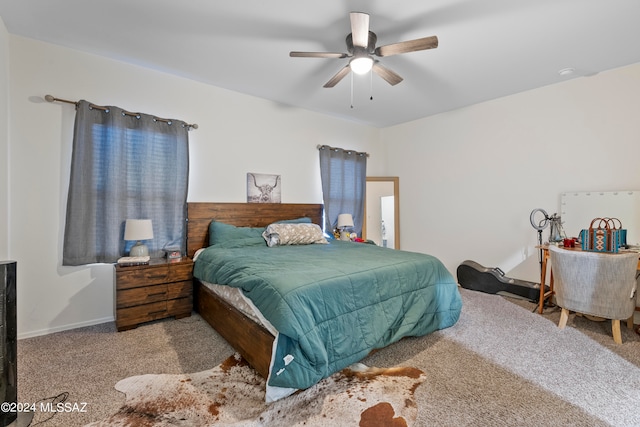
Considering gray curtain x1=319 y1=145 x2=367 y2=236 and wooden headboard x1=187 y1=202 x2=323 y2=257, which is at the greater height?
gray curtain x1=319 y1=145 x2=367 y2=236

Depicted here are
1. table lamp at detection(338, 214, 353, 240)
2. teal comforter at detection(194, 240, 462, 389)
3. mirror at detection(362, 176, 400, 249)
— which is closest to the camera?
teal comforter at detection(194, 240, 462, 389)

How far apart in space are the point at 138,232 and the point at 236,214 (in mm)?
1156

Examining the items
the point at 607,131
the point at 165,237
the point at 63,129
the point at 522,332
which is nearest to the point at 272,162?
the point at 165,237

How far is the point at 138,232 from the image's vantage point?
2752 mm

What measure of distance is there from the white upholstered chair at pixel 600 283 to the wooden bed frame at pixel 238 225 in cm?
260

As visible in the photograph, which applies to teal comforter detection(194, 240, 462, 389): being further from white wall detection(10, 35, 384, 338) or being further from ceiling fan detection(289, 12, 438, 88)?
ceiling fan detection(289, 12, 438, 88)

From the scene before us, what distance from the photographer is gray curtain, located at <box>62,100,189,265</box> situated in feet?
8.79

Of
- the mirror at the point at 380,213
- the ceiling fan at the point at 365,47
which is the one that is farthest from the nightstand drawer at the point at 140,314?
the mirror at the point at 380,213

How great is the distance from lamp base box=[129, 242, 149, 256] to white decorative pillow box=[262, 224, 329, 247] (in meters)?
1.25

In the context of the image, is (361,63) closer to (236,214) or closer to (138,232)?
(236,214)

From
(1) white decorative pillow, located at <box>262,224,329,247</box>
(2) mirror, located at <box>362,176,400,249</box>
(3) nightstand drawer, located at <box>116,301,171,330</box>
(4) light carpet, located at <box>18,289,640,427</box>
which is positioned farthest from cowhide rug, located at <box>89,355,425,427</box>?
(2) mirror, located at <box>362,176,400,249</box>

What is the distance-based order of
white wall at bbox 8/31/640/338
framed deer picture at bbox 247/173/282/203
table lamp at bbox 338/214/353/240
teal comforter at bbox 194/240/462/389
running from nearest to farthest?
teal comforter at bbox 194/240/462/389, white wall at bbox 8/31/640/338, framed deer picture at bbox 247/173/282/203, table lamp at bbox 338/214/353/240

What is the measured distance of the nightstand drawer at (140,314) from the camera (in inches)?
103

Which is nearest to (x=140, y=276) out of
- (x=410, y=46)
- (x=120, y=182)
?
(x=120, y=182)
